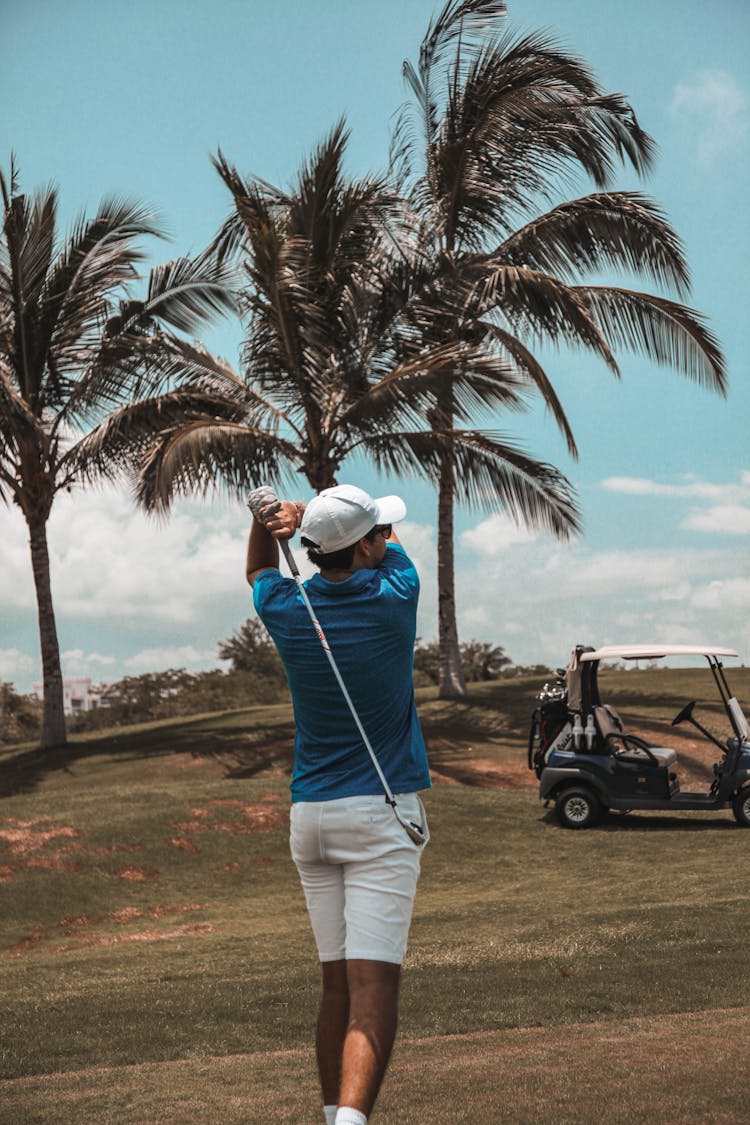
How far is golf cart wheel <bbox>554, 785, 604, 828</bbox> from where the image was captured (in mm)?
14914

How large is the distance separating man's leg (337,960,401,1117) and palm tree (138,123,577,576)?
1656 cm

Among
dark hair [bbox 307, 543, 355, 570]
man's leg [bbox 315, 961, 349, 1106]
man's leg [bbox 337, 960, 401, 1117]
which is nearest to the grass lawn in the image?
man's leg [bbox 315, 961, 349, 1106]

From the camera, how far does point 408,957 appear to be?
9.01m

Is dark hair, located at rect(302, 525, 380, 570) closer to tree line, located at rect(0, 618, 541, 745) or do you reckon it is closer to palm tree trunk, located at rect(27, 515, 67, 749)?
palm tree trunk, located at rect(27, 515, 67, 749)

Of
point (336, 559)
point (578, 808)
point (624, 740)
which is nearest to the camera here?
point (336, 559)

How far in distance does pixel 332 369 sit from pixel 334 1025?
720 inches

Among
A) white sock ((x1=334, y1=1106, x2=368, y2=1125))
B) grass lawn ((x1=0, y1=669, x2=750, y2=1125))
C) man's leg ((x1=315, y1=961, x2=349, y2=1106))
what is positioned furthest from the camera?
grass lawn ((x1=0, y1=669, x2=750, y2=1125))

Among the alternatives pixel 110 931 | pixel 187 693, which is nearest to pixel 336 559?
pixel 110 931

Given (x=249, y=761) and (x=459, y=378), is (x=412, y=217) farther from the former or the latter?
(x=249, y=761)

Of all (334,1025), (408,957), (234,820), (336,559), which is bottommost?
(408,957)

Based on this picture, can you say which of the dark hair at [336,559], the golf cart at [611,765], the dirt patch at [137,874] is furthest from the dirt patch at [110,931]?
the dark hair at [336,559]

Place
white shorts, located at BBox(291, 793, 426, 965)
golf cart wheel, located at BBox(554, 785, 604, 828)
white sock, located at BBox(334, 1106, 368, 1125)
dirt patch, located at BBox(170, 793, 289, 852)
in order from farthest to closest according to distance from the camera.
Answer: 1. golf cart wheel, located at BBox(554, 785, 604, 828)
2. dirt patch, located at BBox(170, 793, 289, 852)
3. white shorts, located at BBox(291, 793, 426, 965)
4. white sock, located at BBox(334, 1106, 368, 1125)

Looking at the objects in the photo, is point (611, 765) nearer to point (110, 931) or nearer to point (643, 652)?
point (643, 652)

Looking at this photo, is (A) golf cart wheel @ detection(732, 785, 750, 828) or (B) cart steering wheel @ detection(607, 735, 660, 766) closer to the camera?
(B) cart steering wheel @ detection(607, 735, 660, 766)
